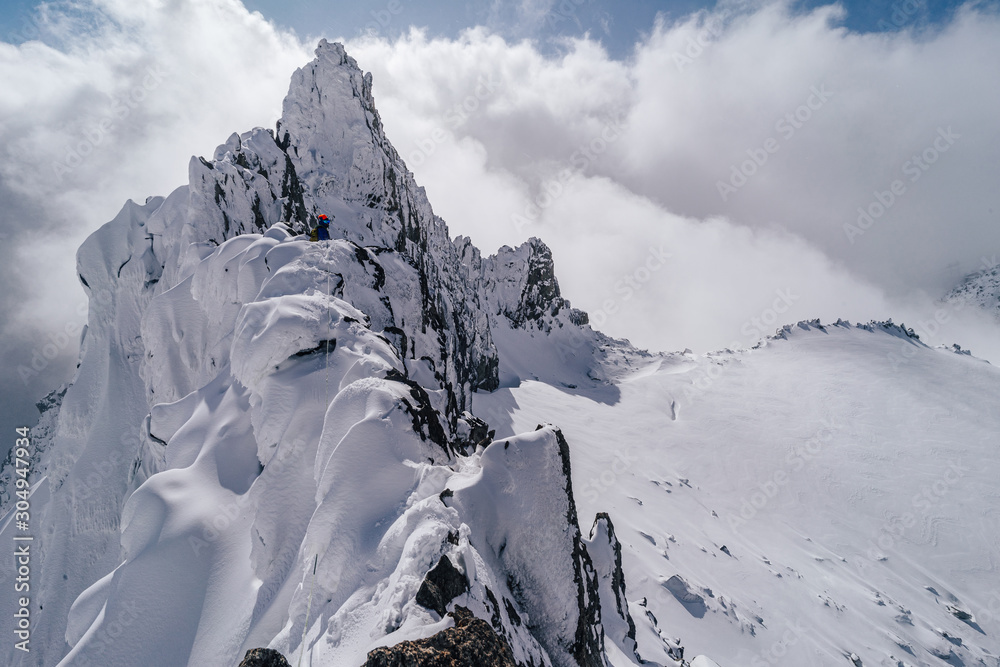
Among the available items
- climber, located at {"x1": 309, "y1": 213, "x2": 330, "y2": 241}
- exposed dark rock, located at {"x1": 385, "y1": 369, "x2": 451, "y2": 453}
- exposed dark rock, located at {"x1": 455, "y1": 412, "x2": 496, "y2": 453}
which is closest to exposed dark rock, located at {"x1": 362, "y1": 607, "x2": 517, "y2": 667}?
exposed dark rock, located at {"x1": 385, "y1": 369, "x2": 451, "y2": 453}

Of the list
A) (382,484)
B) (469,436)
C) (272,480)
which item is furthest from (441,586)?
(469,436)

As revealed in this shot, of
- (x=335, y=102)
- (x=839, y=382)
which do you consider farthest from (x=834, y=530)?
Result: (x=335, y=102)

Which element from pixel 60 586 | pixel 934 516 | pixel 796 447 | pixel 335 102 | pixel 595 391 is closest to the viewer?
pixel 60 586

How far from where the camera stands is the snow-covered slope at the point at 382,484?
722cm

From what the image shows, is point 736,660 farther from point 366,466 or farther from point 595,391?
point 595,391

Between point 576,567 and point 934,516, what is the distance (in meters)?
47.3

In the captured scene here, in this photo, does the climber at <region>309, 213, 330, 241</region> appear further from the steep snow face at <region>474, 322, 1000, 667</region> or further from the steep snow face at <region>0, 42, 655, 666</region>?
the steep snow face at <region>474, 322, 1000, 667</region>

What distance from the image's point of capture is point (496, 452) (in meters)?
8.76

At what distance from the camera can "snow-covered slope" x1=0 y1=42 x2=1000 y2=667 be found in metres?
7.22

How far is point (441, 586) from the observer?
5590 mm

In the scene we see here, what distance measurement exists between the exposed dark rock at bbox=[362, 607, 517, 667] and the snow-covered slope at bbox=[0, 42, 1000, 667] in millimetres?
402

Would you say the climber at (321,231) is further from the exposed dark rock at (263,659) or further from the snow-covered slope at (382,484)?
the exposed dark rock at (263,659)

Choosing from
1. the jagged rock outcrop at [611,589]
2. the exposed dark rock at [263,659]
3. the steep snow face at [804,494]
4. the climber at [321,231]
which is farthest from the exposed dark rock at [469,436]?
the exposed dark rock at [263,659]

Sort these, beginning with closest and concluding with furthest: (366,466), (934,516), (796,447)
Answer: (366,466)
(934,516)
(796,447)
